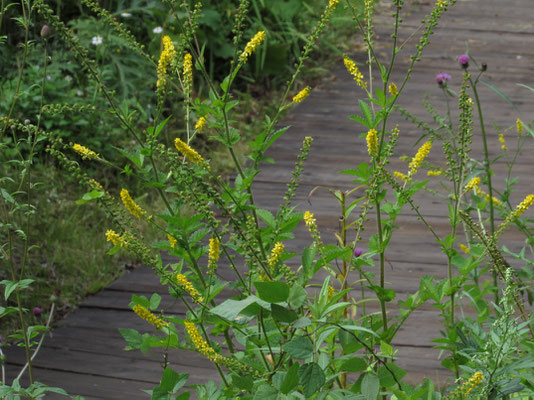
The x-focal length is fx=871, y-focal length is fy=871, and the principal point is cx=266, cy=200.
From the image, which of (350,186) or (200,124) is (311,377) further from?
(350,186)

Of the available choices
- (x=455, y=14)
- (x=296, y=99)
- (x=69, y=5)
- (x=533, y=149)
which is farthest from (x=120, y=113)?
(x=455, y=14)

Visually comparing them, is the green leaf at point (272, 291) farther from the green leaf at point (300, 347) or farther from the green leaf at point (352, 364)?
the green leaf at point (352, 364)

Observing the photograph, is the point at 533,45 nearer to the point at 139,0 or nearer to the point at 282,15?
the point at 282,15

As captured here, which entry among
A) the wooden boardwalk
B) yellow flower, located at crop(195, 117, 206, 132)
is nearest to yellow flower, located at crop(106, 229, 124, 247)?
yellow flower, located at crop(195, 117, 206, 132)

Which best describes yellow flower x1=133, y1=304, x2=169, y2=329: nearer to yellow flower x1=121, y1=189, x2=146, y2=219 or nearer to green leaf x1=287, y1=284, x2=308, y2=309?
yellow flower x1=121, y1=189, x2=146, y2=219

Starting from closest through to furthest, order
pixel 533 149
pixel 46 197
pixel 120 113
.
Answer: pixel 120 113, pixel 46 197, pixel 533 149

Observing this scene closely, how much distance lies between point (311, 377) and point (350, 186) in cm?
307

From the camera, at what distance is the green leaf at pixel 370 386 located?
49.9 inches

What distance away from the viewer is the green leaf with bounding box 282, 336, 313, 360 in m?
1.16

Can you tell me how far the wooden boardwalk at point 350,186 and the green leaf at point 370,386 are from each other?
1053 millimetres

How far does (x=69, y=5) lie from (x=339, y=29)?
199cm

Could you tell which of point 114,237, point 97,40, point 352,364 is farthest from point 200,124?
point 97,40

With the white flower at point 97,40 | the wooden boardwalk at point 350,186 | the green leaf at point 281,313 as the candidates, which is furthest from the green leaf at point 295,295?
the white flower at point 97,40

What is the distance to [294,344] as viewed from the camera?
1168 mm
